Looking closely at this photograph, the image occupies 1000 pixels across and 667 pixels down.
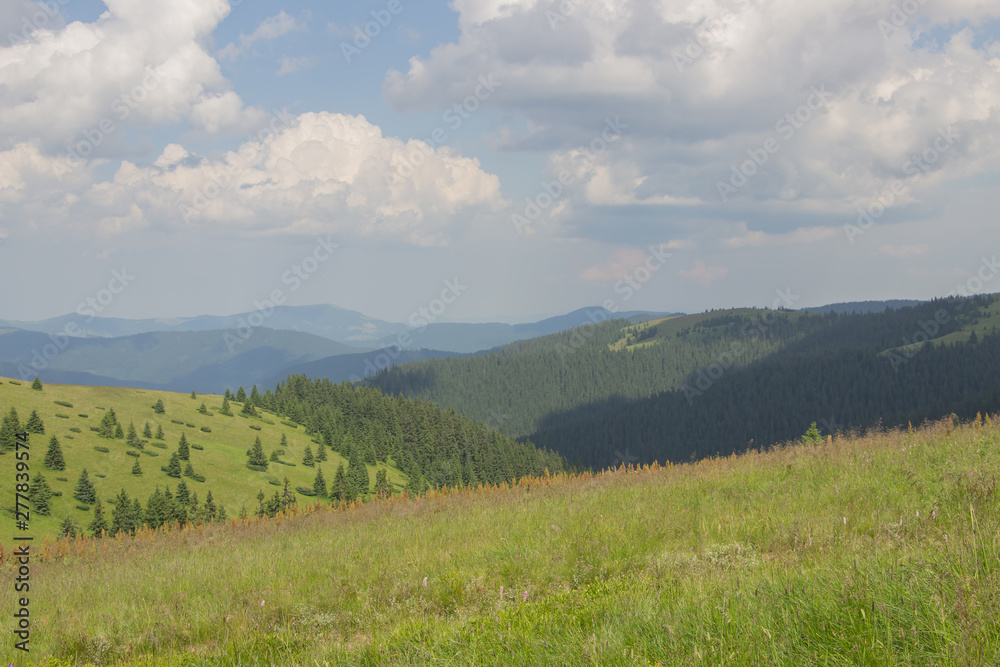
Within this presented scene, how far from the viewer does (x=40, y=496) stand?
39062 millimetres

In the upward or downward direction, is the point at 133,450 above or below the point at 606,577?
below

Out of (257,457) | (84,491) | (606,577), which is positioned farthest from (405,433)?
(606,577)

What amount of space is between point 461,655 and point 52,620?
20.2 ft

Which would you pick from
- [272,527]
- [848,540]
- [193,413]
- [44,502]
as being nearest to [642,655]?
[848,540]

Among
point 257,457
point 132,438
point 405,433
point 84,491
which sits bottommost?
point 405,433

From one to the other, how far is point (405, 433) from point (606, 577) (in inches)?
4777

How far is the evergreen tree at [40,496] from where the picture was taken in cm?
3898

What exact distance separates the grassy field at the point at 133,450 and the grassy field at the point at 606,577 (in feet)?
109

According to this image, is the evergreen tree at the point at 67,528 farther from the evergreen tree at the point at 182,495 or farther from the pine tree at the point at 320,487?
the pine tree at the point at 320,487

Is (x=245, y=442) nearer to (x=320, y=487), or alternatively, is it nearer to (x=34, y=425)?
(x=320, y=487)

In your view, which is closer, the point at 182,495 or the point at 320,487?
the point at 182,495

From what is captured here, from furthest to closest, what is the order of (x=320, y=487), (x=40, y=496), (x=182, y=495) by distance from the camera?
(x=320, y=487)
(x=182, y=495)
(x=40, y=496)

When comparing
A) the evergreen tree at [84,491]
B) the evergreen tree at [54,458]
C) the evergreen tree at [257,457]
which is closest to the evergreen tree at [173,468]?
the evergreen tree at [54,458]

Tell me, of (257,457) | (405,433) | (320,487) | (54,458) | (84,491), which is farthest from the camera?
(405,433)
